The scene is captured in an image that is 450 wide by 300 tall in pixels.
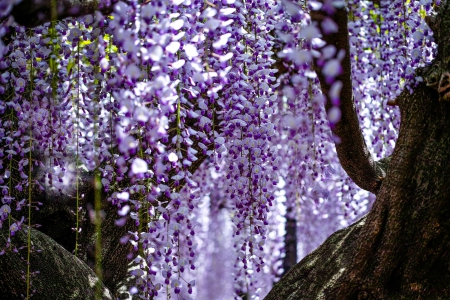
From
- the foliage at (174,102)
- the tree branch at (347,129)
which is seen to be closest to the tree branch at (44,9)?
the foliage at (174,102)

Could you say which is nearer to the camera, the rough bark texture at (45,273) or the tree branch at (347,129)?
the tree branch at (347,129)

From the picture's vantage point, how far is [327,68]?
123 centimetres

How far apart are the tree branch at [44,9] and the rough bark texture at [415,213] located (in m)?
1.12

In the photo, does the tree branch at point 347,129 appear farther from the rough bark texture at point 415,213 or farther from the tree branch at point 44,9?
the tree branch at point 44,9

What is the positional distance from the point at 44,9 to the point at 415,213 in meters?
1.39

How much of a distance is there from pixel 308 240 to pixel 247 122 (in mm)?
4272

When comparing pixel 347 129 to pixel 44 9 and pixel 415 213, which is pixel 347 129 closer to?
pixel 415 213

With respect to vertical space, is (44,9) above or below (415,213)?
above

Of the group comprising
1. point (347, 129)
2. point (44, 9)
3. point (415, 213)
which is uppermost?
point (44, 9)

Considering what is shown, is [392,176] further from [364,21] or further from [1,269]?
[364,21]

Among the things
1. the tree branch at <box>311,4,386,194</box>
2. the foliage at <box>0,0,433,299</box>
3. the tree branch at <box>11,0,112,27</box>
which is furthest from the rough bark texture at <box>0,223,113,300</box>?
the tree branch at <box>311,4,386,194</box>

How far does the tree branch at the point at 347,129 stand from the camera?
2164mm

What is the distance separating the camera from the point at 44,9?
175 centimetres

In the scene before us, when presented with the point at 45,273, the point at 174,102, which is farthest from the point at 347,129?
the point at 45,273
